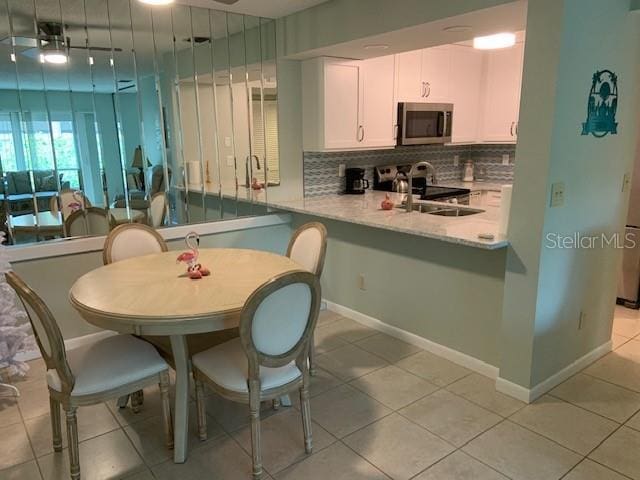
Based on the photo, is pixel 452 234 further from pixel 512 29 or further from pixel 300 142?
pixel 300 142

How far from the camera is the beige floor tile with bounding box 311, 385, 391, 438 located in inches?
93.8

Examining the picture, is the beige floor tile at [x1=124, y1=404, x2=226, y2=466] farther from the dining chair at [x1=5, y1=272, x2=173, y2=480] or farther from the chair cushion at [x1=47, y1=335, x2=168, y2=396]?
the chair cushion at [x1=47, y1=335, x2=168, y2=396]

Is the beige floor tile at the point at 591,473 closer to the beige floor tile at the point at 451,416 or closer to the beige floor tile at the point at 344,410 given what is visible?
the beige floor tile at the point at 451,416

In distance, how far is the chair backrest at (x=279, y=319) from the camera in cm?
181

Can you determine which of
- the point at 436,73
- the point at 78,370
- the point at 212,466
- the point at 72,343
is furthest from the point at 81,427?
the point at 436,73

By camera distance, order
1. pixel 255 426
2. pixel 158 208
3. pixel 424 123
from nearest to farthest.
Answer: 1. pixel 255 426
2. pixel 158 208
3. pixel 424 123

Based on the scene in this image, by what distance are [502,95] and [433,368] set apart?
2.99 meters

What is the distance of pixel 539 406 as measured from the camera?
8.34 ft

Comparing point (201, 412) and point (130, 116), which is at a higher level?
point (130, 116)

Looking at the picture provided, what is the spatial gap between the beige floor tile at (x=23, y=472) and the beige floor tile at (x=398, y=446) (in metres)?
1.39

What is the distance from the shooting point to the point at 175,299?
2.08 metres

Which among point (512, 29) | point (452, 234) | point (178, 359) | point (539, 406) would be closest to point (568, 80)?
point (512, 29)

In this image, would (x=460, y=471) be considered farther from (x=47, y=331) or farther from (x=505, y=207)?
(x=47, y=331)

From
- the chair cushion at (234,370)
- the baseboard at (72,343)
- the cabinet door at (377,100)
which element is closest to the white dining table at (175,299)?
the chair cushion at (234,370)
